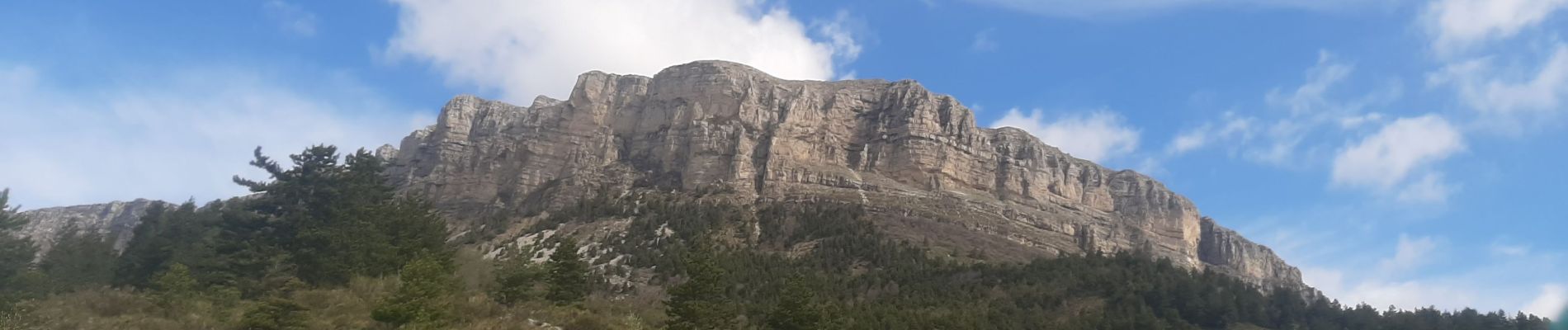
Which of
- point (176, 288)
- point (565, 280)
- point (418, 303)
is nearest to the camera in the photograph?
point (418, 303)

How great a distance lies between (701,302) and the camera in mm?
33750

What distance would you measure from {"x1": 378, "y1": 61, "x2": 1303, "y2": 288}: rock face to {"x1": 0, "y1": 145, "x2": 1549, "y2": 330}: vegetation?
10.2m

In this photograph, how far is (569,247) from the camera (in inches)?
1526

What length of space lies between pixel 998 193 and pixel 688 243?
56.5 m

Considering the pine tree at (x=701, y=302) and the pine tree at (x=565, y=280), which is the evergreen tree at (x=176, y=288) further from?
the pine tree at (x=701, y=302)

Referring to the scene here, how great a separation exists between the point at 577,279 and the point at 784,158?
73.0m

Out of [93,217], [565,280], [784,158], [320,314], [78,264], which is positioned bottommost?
[320,314]

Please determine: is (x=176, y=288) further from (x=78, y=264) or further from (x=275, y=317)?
(x=78, y=264)

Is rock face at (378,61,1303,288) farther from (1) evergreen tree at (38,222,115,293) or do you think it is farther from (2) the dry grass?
(2) the dry grass

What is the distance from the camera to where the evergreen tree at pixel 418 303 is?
92.3 feet

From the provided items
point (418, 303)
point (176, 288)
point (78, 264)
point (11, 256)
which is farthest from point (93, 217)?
point (418, 303)

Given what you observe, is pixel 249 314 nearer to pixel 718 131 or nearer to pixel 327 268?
pixel 327 268

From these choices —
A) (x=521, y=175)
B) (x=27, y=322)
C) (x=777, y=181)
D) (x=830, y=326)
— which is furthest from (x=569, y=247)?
(x=521, y=175)

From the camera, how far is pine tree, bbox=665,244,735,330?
109 ft
